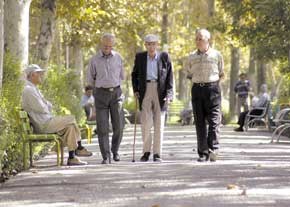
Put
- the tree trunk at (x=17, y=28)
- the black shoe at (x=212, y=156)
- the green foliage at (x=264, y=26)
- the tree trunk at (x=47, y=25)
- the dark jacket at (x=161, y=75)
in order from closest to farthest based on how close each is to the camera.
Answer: the black shoe at (x=212, y=156) → the dark jacket at (x=161, y=75) → the tree trunk at (x=17, y=28) → the tree trunk at (x=47, y=25) → the green foliage at (x=264, y=26)

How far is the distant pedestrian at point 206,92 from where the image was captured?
47.4 feet

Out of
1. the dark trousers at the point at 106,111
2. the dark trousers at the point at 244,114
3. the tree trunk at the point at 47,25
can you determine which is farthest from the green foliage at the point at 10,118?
the dark trousers at the point at 244,114

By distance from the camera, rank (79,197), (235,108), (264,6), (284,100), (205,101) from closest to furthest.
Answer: (79,197) < (205,101) < (264,6) < (284,100) < (235,108)

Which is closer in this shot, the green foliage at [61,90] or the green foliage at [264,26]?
the green foliage at [61,90]

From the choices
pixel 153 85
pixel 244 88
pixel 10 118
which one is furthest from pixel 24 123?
pixel 244 88

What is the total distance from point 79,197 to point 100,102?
4887mm

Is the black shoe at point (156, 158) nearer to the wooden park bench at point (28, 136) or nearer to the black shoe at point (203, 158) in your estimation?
the black shoe at point (203, 158)

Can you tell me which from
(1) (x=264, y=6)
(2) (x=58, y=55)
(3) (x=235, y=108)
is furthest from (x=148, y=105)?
(3) (x=235, y=108)

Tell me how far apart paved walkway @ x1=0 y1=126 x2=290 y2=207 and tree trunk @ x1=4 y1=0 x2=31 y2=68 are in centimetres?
360

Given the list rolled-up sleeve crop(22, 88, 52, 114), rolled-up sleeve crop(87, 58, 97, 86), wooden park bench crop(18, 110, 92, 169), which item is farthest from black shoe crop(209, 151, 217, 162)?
rolled-up sleeve crop(22, 88, 52, 114)

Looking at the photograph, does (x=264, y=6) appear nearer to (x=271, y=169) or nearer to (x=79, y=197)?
(x=271, y=169)

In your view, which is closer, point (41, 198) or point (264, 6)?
point (41, 198)

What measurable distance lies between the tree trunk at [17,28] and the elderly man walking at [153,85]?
429 cm

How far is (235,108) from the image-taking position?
135ft
